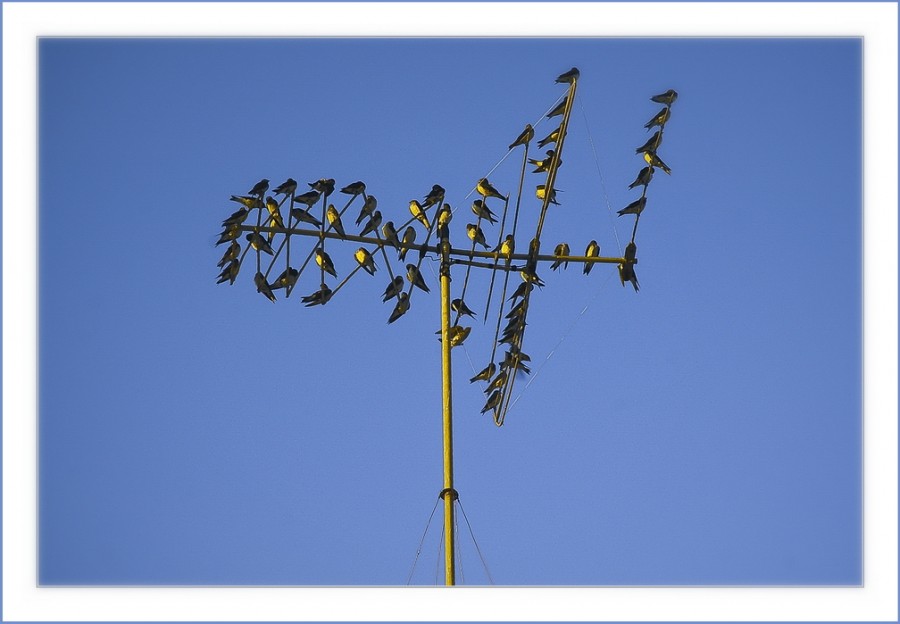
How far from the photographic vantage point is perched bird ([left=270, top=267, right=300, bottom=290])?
389 inches

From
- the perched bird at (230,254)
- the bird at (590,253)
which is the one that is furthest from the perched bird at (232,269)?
the bird at (590,253)

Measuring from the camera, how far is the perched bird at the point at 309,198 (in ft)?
33.2

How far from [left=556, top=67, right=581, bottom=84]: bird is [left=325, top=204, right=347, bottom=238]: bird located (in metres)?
1.86

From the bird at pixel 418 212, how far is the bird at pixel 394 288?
0.46 metres

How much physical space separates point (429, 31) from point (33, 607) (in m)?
4.53

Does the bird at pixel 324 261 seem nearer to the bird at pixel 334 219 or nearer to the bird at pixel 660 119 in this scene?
the bird at pixel 334 219

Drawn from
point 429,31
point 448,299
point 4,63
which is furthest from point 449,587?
point 4,63

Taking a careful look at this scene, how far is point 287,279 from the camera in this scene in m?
9.90

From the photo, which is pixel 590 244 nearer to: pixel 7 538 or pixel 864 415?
pixel 864 415

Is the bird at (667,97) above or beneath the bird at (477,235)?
above

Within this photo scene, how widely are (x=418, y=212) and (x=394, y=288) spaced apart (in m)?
0.70

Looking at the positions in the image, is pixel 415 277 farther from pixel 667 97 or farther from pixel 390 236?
pixel 667 97

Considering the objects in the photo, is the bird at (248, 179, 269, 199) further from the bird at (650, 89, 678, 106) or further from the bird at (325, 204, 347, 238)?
the bird at (650, 89, 678, 106)

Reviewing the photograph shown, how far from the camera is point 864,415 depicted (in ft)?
30.7
